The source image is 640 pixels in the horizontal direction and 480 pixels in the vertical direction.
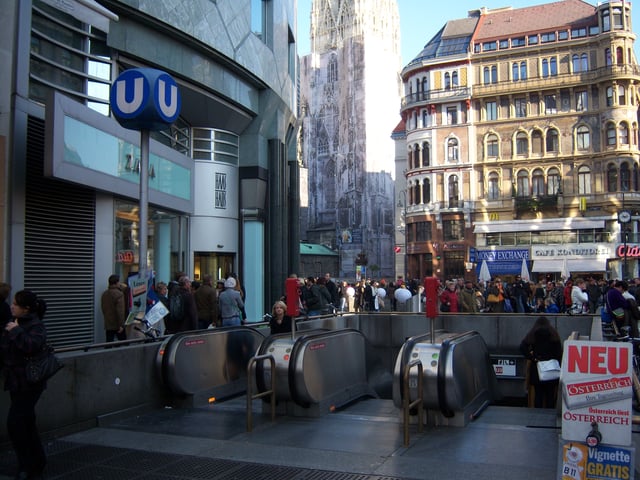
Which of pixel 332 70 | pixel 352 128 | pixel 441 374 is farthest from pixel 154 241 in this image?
pixel 332 70

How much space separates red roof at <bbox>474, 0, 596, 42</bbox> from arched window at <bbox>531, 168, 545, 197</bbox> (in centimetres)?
1193

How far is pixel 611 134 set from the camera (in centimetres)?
5147

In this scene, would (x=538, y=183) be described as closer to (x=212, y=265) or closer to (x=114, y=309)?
(x=212, y=265)

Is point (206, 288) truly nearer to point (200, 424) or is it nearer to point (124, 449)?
point (200, 424)

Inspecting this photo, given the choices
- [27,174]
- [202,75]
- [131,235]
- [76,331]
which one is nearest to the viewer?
[27,174]

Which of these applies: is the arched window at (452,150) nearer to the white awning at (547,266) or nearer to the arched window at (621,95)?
the white awning at (547,266)

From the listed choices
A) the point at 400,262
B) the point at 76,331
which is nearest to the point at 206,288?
the point at 76,331

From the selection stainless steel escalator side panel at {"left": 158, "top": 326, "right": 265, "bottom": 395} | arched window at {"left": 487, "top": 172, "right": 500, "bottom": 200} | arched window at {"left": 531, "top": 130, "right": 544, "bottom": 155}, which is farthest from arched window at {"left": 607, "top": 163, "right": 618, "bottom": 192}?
stainless steel escalator side panel at {"left": 158, "top": 326, "right": 265, "bottom": 395}

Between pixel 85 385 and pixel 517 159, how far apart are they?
5088 centimetres

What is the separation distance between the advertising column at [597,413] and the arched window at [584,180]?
5089 centimetres

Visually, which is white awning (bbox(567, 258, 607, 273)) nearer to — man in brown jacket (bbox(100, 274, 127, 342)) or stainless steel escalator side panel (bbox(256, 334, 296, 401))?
man in brown jacket (bbox(100, 274, 127, 342))

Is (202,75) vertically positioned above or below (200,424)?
above

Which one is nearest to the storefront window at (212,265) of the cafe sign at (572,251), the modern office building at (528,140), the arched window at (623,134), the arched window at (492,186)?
the modern office building at (528,140)

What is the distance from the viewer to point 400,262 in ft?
245
